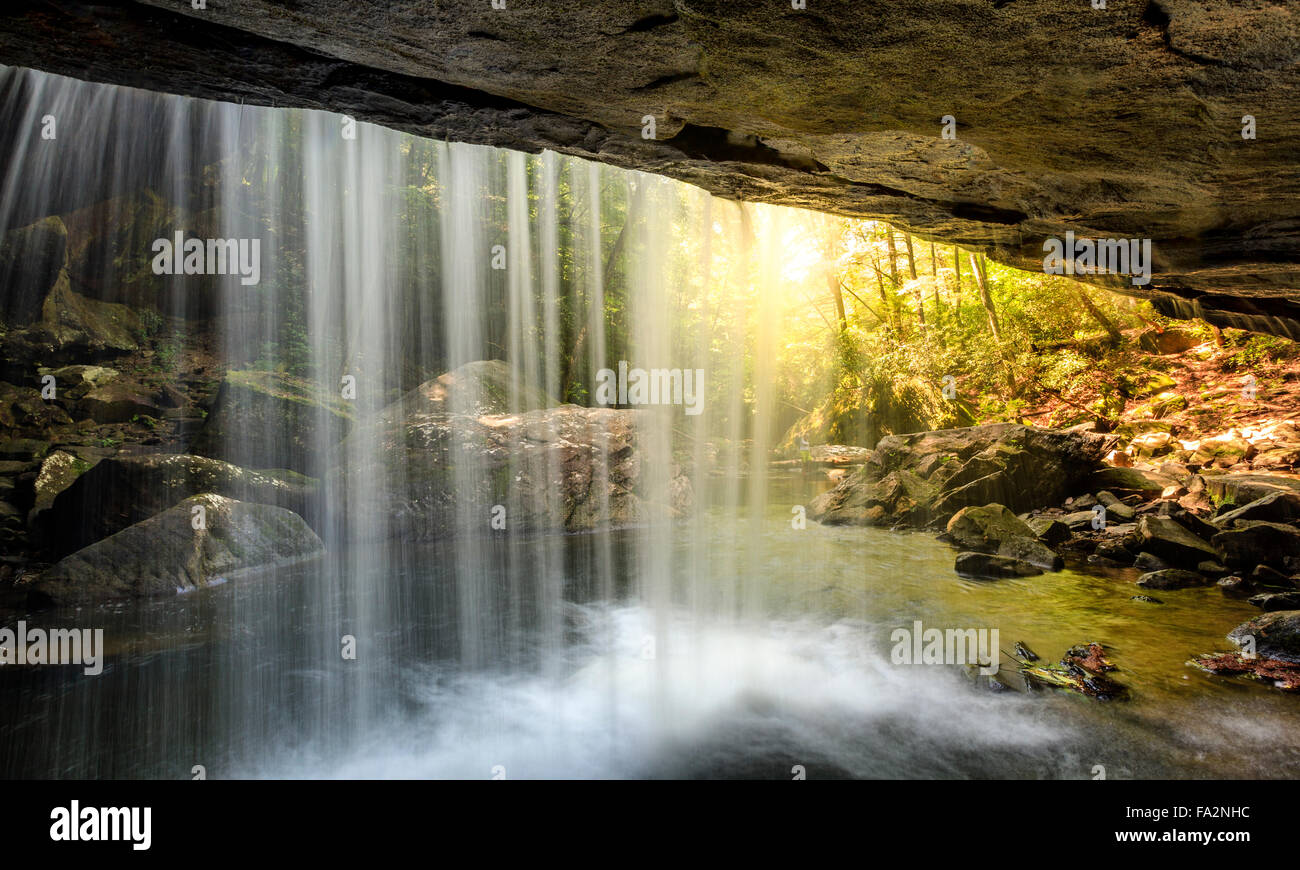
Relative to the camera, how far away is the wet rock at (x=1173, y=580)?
7953 mm

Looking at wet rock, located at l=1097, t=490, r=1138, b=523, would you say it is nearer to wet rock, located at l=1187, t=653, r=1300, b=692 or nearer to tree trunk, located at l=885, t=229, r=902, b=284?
wet rock, located at l=1187, t=653, r=1300, b=692

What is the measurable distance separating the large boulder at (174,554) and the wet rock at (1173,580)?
1217cm

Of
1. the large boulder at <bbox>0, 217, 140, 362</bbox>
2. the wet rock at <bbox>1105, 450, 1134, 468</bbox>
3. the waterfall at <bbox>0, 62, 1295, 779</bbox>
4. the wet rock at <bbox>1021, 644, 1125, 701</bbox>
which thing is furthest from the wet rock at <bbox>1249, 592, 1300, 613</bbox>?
the large boulder at <bbox>0, 217, 140, 362</bbox>

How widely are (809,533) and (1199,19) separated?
10.0m

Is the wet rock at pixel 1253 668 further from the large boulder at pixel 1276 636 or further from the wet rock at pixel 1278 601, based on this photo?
the wet rock at pixel 1278 601

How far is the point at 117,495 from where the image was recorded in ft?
27.4

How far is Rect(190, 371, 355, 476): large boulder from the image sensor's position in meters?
11.4

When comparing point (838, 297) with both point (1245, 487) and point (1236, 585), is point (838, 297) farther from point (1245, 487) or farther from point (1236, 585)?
point (1236, 585)

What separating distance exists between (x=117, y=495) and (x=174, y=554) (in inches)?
51.4

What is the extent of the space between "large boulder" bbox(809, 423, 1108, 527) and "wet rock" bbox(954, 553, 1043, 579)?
2.88 m

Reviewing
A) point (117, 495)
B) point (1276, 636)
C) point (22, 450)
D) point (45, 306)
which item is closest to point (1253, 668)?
point (1276, 636)

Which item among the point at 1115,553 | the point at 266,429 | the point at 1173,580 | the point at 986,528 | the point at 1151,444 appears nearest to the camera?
the point at 1173,580

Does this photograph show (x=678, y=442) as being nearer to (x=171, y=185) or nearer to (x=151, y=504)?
(x=151, y=504)

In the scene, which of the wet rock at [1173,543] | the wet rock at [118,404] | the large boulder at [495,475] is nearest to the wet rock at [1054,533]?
the wet rock at [1173,543]
